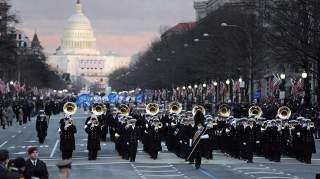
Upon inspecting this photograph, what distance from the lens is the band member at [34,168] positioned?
16.8 metres

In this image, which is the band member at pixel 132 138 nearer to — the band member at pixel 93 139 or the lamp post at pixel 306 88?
the band member at pixel 93 139

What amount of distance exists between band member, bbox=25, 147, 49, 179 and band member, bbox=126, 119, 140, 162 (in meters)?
18.9

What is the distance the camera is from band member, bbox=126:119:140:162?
36000 millimetres

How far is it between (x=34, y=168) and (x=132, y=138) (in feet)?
63.3

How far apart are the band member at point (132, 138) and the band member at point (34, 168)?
62.2 ft

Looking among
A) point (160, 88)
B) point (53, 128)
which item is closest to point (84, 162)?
point (53, 128)

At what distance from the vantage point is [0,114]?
232ft

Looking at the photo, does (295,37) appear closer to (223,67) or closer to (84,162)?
(84,162)

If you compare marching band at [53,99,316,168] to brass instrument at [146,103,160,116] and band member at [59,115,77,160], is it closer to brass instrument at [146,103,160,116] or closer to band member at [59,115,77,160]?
band member at [59,115,77,160]

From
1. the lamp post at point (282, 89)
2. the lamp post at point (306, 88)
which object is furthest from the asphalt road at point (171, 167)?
the lamp post at point (282, 89)

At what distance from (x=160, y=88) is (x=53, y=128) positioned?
290ft

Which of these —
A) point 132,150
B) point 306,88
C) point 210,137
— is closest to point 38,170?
point 132,150

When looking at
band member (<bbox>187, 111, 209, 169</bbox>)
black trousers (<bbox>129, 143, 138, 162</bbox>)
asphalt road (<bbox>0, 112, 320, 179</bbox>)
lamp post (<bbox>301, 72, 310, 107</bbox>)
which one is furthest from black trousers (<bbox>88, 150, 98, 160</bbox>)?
lamp post (<bbox>301, 72, 310, 107</bbox>)

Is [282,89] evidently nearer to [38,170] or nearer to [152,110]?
[152,110]
